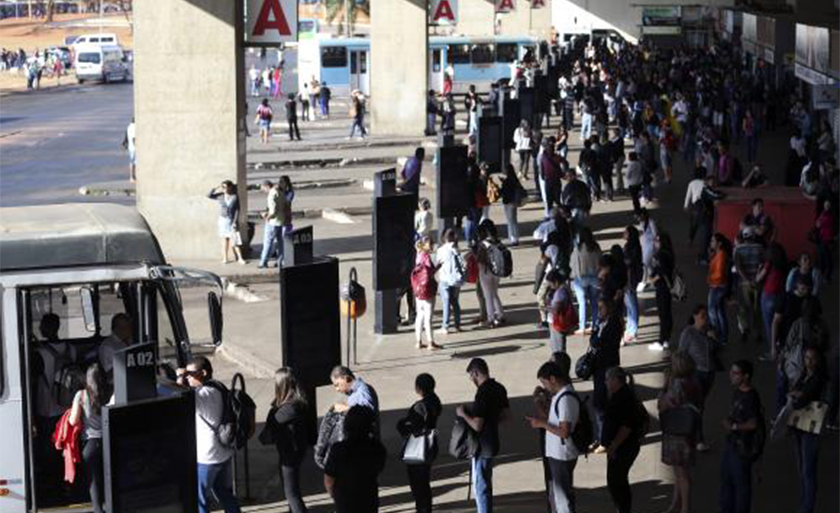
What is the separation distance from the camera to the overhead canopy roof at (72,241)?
1462cm

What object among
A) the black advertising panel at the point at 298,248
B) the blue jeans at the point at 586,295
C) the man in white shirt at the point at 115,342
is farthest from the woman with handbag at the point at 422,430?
the blue jeans at the point at 586,295

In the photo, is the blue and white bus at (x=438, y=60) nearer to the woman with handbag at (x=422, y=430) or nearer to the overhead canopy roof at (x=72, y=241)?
the overhead canopy roof at (x=72, y=241)

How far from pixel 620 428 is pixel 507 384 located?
6.10m

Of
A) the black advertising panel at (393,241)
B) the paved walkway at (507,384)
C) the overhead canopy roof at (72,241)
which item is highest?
the overhead canopy roof at (72,241)

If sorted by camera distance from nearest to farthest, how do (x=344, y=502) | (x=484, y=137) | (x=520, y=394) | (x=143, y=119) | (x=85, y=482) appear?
1. (x=344, y=502)
2. (x=85, y=482)
3. (x=520, y=394)
4. (x=143, y=119)
5. (x=484, y=137)

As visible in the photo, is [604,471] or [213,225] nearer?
[604,471]

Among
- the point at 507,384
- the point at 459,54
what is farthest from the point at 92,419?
the point at 459,54

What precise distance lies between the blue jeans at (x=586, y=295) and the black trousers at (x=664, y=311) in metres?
0.84

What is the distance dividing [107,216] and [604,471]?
506 cm

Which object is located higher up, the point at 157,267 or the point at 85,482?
the point at 157,267

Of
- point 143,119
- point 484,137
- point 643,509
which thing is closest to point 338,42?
point 484,137

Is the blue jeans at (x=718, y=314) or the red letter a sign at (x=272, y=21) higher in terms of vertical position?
the red letter a sign at (x=272, y=21)

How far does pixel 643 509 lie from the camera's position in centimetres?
1561

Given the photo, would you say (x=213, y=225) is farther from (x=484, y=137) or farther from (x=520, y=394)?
(x=520, y=394)
